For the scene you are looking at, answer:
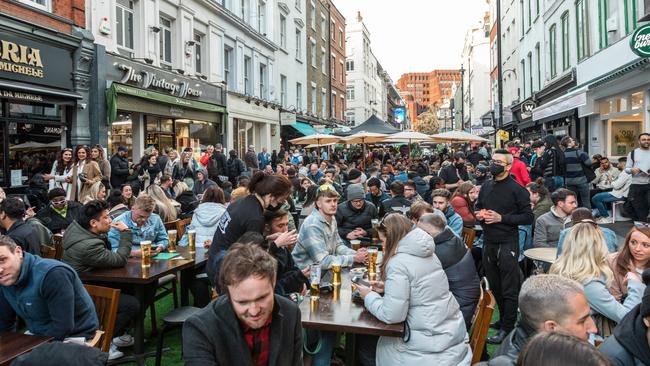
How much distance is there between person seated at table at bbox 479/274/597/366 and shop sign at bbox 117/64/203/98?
13818 mm

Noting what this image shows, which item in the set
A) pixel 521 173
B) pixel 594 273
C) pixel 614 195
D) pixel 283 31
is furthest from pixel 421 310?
pixel 283 31

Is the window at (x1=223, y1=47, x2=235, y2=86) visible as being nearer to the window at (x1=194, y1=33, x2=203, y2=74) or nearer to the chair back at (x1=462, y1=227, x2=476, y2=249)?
the window at (x1=194, y1=33, x2=203, y2=74)

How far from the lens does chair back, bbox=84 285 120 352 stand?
3.87 meters

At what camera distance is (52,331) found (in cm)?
354

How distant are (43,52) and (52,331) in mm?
10191

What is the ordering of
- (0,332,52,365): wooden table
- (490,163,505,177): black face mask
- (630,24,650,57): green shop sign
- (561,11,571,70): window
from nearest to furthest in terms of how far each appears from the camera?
1. (0,332,52,365): wooden table
2. (490,163,505,177): black face mask
3. (630,24,650,57): green shop sign
4. (561,11,571,70): window

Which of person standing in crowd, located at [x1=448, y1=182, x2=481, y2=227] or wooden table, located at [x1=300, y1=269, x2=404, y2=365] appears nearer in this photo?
wooden table, located at [x1=300, y1=269, x2=404, y2=365]

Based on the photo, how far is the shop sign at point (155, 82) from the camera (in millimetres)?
14383

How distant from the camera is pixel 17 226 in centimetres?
525

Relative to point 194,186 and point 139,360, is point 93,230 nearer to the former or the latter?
point 139,360

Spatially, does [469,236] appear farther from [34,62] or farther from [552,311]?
[34,62]

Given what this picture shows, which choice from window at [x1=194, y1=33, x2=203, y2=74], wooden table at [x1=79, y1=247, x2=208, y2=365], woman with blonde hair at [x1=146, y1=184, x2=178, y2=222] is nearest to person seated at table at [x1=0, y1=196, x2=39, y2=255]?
wooden table at [x1=79, y1=247, x2=208, y2=365]

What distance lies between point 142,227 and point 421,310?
417cm

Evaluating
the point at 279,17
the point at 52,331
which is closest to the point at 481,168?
the point at 52,331
